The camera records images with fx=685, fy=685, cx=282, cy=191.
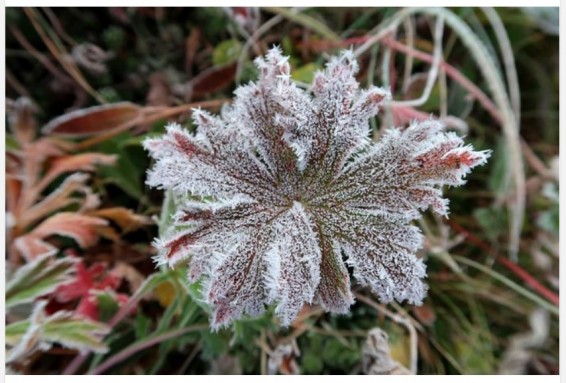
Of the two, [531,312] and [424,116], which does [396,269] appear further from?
[531,312]

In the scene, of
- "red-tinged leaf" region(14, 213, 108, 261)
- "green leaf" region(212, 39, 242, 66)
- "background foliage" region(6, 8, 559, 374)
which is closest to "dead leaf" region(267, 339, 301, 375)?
"background foliage" region(6, 8, 559, 374)

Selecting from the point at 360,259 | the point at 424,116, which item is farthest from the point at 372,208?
the point at 424,116

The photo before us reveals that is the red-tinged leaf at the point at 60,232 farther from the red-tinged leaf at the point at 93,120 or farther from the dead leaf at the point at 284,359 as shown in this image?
the dead leaf at the point at 284,359

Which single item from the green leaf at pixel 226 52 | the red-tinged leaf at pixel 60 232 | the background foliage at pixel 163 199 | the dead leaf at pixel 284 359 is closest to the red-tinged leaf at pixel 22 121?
the background foliage at pixel 163 199

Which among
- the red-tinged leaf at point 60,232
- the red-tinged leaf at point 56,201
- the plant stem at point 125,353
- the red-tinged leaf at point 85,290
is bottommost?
the plant stem at point 125,353

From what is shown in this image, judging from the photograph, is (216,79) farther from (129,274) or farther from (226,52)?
(129,274)

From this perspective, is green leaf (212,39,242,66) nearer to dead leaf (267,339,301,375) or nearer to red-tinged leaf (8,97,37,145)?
red-tinged leaf (8,97,37,145)
